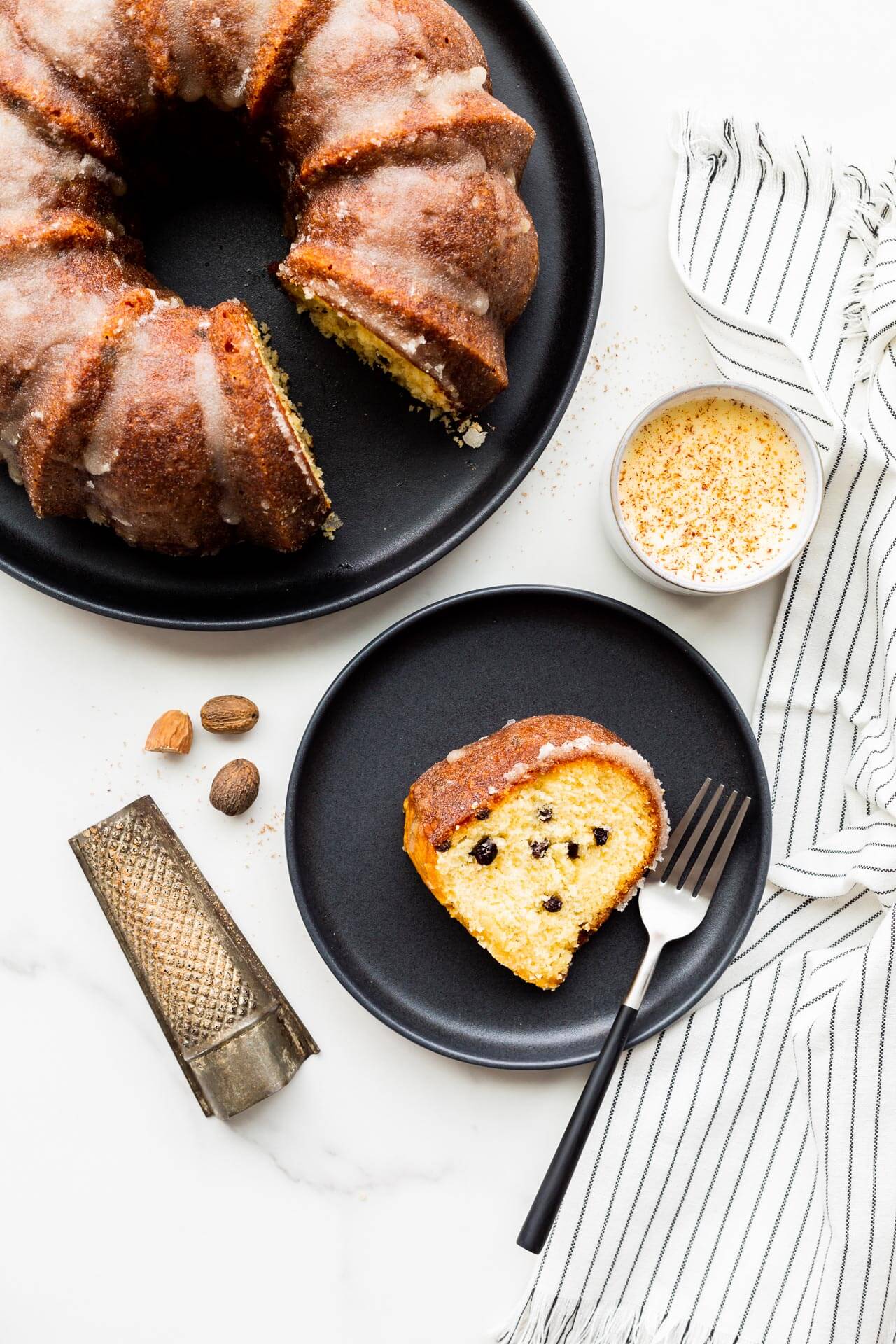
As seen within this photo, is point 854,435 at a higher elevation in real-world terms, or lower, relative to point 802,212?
lower

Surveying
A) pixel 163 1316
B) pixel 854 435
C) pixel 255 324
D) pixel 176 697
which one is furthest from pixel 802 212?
pixel 163 1316

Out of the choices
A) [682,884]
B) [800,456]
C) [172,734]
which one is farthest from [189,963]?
[800,456]

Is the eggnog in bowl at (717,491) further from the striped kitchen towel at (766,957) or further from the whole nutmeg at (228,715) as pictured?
the whole nutmeg at (228,715)

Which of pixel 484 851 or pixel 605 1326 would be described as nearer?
pixel 484 851

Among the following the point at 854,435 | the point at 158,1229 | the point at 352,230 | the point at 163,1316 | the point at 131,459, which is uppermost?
the point at 352,230

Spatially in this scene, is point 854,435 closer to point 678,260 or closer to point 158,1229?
point 678,260

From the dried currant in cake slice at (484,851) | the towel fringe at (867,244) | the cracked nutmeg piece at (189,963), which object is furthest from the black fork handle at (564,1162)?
the towel fringe at (867,244)

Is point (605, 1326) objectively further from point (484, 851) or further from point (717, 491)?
point (717, 491)
